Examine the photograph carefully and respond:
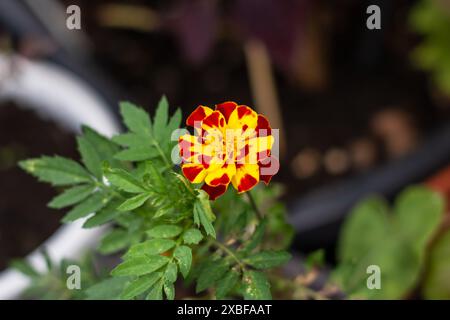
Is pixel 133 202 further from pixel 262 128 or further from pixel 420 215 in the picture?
pixel 420 215

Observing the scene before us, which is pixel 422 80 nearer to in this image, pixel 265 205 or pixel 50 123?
pixel 265 205

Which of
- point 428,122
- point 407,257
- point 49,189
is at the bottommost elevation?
point 407,257

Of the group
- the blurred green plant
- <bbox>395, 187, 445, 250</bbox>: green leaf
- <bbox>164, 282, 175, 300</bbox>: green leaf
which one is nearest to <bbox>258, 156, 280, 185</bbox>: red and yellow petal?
<bbox>164, 282, 175, 300</bbox>: green leaf

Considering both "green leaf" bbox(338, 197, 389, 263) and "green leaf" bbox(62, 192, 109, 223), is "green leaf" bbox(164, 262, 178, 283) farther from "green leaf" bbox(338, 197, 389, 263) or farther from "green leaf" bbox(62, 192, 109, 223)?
"green leaf" bbox(338, 197, 389, 263)

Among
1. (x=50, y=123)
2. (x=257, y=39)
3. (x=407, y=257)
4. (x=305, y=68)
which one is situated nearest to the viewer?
(x=407, y=257)

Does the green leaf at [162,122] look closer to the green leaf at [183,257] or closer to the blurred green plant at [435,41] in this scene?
the green leaf at [183,257]

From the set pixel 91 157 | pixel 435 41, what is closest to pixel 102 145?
pixel 91 157

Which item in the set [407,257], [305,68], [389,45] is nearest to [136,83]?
[305,68]
